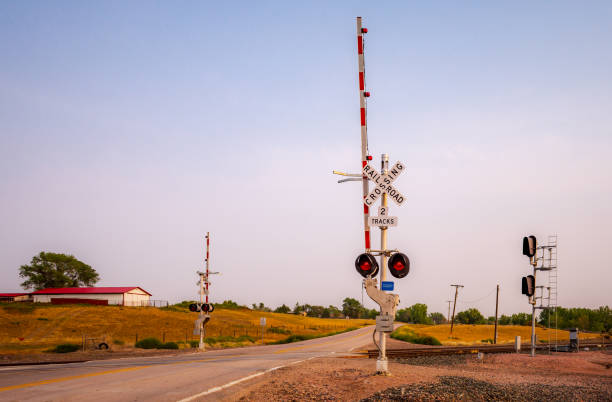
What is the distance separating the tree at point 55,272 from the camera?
4719 inches

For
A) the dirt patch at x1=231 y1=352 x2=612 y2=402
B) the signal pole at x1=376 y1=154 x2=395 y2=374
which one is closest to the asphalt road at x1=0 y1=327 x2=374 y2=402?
the dirt patch at x1=231 y1=352 x2=612 y2=402

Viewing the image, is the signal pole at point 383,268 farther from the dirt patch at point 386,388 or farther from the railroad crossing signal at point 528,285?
the railroad crossing signal at point 528,285

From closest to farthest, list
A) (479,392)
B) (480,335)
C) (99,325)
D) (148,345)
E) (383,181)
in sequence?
(479,392), (383,181), (148,345), (99,325), (480,335)

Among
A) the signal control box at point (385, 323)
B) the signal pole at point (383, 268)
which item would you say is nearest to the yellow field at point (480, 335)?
the signal pole at point (383, 268)

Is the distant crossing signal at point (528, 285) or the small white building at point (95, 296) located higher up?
the distant crossing signal at point (528, 285)

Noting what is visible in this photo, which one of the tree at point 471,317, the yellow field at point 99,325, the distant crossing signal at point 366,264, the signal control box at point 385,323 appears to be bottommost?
the tree at point 471,317

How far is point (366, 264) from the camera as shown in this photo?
13.5m

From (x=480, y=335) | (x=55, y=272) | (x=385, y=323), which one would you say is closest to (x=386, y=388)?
(x=385, y=323)

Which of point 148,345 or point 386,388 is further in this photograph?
point 148,345

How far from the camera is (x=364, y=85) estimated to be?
13977 millimetres

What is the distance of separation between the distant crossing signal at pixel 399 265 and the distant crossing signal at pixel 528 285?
14925 millimetres

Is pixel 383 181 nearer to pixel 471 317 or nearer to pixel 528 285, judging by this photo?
pixel 528 285

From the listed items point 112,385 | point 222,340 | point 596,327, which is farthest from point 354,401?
point 596,327

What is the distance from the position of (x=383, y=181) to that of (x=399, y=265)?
229 centimetres
